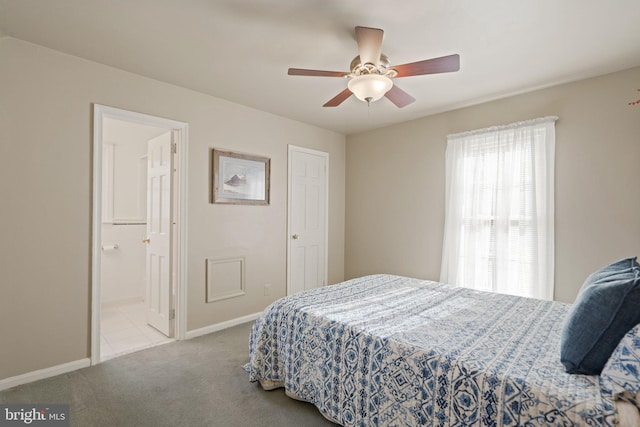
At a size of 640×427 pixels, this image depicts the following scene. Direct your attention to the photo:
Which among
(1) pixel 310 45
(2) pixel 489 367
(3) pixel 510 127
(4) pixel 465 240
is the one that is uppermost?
(1) pixel 310 45

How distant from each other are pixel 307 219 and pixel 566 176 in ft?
9.73

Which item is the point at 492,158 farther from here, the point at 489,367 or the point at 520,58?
the point at 489,367

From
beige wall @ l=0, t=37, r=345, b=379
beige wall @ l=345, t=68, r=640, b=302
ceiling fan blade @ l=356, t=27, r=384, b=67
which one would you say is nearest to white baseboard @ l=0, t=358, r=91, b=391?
beige wall @ l=0, t=37, r=345, b=379

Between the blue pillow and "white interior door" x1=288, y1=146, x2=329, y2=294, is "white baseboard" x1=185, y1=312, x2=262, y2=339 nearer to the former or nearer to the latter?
"white interior door" x1=288, y1=146, x2=329, y2=294

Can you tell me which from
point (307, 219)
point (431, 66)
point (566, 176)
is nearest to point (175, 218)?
point (307, 219)

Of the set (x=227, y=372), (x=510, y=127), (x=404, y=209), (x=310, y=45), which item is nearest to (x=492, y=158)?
(x=510, y=127)

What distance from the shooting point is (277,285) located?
13.2 feet

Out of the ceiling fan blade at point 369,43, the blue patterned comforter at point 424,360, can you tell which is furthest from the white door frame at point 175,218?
the ceiling fan blade at point 369,43

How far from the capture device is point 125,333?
332cm

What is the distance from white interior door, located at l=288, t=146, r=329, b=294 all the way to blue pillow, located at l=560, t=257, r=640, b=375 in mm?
3221

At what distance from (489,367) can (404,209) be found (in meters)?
2.98

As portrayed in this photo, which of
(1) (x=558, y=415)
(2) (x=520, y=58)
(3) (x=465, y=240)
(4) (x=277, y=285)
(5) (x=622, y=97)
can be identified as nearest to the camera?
(1) (x=558, y=415)

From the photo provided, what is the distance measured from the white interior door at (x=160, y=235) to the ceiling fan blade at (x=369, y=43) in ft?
7.26

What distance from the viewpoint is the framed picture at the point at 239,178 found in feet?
11.2
